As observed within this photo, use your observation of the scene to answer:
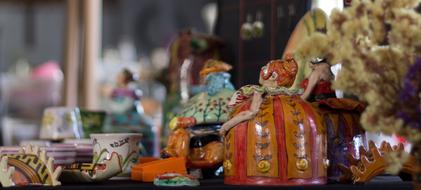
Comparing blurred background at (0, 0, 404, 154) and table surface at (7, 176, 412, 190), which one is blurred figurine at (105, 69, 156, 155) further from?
table surface at (7, 176, 412, 190)

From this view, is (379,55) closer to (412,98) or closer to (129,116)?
(412,98)

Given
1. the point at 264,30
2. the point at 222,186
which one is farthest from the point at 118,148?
the point at 264,30

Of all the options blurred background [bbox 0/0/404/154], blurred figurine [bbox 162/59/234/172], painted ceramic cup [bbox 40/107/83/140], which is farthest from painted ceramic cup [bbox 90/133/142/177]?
painted ceramic cup [bbox 40/107/83/140]

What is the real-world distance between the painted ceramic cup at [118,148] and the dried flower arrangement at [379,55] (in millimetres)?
439

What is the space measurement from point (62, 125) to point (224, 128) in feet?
2.24

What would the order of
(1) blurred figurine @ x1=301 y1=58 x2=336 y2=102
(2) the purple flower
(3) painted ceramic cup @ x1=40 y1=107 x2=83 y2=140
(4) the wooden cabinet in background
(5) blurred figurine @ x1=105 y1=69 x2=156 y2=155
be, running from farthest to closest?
(5) blurred figurine @ x1=105 y1=69 x2=156 y2=155
(3) painted ceramic cup @ x1=40 y1=107 x2=83 y2=140
(4) the wooden cabinet in background
(1) blurred figurine @ x1=301 y1=58 x2=336 y2=102
(2) the purple flower

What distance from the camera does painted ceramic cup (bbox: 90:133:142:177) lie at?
128 cm

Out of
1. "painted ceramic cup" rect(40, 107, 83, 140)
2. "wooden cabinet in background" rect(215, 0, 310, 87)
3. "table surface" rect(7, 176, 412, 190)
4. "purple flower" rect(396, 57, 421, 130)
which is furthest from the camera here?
"painted ceramic cup" rect(40, 107, 83, 140)

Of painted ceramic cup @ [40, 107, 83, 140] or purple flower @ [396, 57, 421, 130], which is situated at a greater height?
purple flower @ [396, 57, 421, 130]

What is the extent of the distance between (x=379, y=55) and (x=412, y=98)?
9 centimetres

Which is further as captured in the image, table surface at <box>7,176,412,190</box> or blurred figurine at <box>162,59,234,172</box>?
blurred figurine at <box>162,59,234,172</box>

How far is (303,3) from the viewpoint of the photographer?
4.62 ft

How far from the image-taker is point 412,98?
86 cm

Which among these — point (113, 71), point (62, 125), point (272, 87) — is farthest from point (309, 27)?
point (113, 71)
